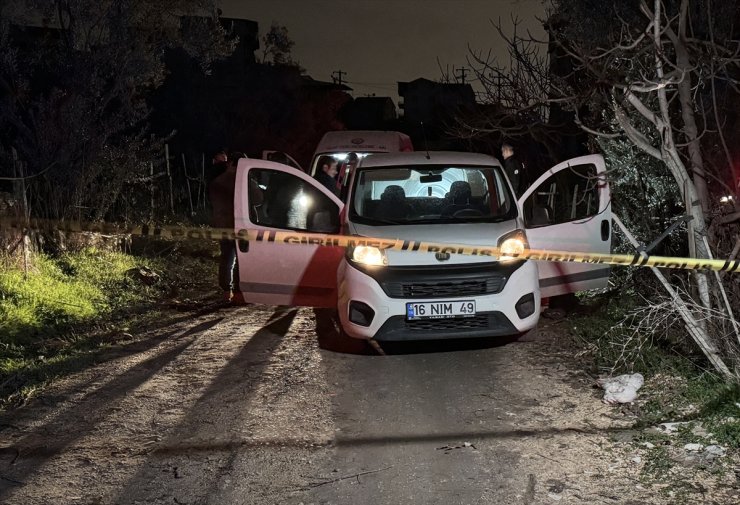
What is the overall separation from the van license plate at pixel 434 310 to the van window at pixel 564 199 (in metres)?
1.46

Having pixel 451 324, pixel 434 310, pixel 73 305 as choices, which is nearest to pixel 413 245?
pixel 434 310

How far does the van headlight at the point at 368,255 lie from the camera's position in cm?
583

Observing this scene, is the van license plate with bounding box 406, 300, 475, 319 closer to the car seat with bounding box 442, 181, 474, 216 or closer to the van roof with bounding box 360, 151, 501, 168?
the car seat with bounding box 442, 181, 474, 216

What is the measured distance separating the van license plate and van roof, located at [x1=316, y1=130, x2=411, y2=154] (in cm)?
693

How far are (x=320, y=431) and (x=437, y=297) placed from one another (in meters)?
1.57

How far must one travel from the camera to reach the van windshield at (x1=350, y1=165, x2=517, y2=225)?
655 cm

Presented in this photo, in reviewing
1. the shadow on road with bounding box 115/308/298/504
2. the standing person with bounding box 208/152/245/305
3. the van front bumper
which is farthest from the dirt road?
the standing person with bounding box 208/152/245/305

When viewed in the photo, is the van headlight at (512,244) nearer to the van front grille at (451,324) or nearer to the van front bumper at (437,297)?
the van front bumper at (437,297)

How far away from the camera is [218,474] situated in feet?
13.2

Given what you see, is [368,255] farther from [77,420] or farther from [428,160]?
[77,420]

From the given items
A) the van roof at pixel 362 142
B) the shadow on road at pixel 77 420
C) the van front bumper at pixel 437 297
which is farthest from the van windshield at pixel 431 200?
the van roof at pixel 362 142

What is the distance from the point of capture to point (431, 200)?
6.96m

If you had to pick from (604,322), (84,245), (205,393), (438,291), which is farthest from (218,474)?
(84,245)

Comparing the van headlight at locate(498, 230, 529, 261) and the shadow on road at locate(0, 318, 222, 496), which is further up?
the van headlight at locate(498, 230, 529, 261)
